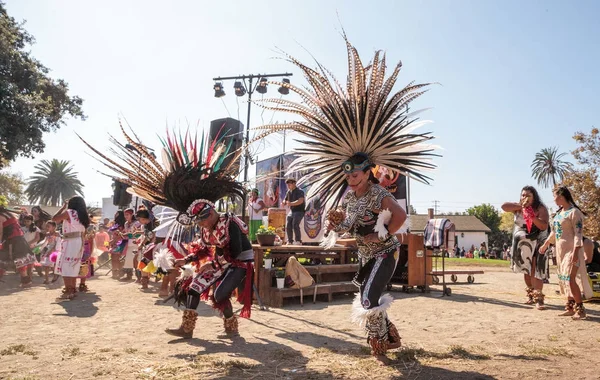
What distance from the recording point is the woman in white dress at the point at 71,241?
7625 mm

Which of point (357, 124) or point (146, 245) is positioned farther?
point (146, 245)

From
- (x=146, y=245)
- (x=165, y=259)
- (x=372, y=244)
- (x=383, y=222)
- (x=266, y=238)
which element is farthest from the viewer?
(x=146, y=245)

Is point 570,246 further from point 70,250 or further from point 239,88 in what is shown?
point 239,88

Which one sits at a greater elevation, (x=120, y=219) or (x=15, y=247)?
(x=120, y=219)

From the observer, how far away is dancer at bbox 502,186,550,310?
7191mm

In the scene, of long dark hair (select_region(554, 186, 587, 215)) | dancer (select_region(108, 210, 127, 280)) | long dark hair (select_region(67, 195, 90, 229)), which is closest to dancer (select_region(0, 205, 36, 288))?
dancer (select_region(108, 210, 127, 280))

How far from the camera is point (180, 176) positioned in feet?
16.7

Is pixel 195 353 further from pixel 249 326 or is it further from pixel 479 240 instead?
pixel 479 240

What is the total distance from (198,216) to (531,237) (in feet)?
19.4

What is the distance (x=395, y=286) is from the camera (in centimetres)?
1094

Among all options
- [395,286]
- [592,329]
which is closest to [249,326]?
[592,329]

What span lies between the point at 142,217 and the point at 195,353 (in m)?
5.43

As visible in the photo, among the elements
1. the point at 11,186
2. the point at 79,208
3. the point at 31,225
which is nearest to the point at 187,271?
the point at 79,208

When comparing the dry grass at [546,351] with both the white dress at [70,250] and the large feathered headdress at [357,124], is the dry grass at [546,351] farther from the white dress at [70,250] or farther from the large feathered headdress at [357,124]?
the white dress at [70,250]
